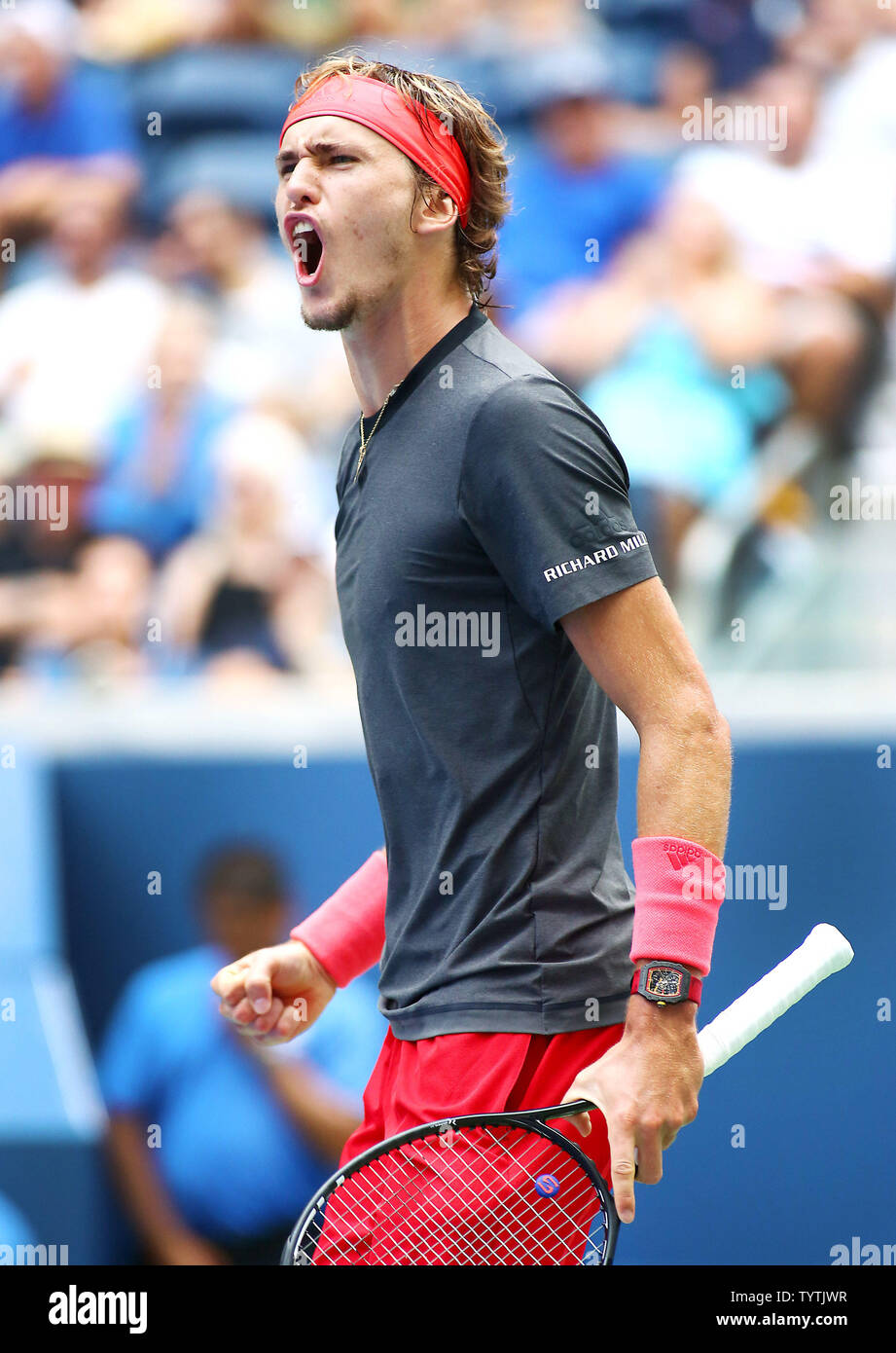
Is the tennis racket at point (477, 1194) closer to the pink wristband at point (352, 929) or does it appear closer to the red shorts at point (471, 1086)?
the red shorts at point (471, 1086)

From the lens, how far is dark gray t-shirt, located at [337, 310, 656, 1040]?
1.60 metres

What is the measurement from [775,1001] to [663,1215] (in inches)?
72.7

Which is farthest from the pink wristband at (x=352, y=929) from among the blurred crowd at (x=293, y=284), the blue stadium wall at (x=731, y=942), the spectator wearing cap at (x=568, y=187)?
the spectator wearing cap at (x=568, y=187)

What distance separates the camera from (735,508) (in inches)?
155

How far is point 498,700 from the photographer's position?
166 cm

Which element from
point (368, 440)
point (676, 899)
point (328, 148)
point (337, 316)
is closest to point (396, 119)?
point (328, 148)

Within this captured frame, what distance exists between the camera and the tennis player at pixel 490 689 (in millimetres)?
1557

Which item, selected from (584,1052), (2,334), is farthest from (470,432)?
(2,334)

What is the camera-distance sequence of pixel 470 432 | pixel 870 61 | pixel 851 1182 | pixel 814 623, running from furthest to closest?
pixel 870 61 → pixel 814 623 → pixel 851 1182 → pixel 470 432

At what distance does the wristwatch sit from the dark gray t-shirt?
0.14 m

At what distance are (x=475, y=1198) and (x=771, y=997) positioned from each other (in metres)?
0.38

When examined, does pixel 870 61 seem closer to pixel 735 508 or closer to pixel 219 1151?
pixel 735 508

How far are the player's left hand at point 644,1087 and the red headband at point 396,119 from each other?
0.97 metres

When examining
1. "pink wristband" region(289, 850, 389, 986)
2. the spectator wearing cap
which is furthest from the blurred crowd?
"pink wristband" region(289, 850, 389, 986)
